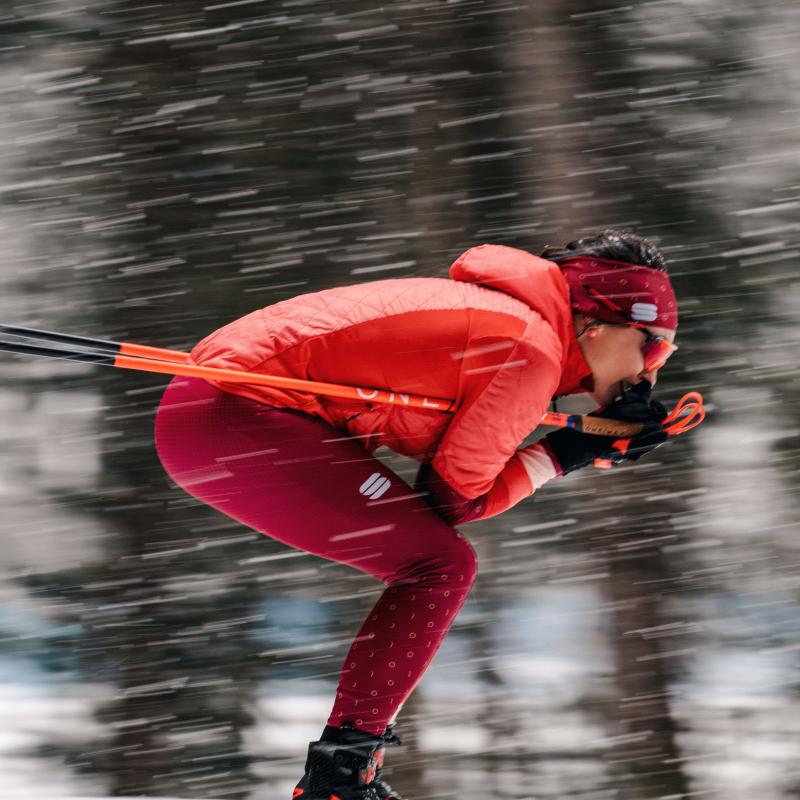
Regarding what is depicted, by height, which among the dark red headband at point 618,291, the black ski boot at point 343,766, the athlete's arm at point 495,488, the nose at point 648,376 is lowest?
the black ski boot at point 343,766

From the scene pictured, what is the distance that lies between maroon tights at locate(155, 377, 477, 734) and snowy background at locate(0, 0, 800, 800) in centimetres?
148

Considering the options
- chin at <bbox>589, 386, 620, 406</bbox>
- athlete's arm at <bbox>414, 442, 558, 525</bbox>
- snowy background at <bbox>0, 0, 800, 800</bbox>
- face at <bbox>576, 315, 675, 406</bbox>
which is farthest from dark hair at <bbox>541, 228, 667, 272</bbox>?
snowy background at <bbox>0, 0, 800, 800</bbox>

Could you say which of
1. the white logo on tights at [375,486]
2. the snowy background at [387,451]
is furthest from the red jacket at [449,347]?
the snowy background at [387,451]

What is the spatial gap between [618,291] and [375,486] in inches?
23.0

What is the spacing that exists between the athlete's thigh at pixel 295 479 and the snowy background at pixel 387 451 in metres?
1.49

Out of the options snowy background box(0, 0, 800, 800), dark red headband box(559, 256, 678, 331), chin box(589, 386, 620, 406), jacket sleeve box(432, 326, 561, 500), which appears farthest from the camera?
snowy background box(0, 0, 800, 800)

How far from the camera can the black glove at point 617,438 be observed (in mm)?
1799

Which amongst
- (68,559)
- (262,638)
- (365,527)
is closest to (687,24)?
(365,527)

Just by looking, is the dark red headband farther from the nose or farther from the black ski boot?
the black ski boot

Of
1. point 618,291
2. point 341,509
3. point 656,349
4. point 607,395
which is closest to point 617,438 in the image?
point 607,395

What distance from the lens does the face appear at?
1.68 meters

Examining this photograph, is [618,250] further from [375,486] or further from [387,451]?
[387,451]

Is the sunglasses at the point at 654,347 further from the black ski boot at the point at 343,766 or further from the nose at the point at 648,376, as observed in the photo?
the black ski boot at the point at 343,766

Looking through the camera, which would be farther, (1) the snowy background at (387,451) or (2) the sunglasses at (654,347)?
(1) the snowy background at (387,451)
